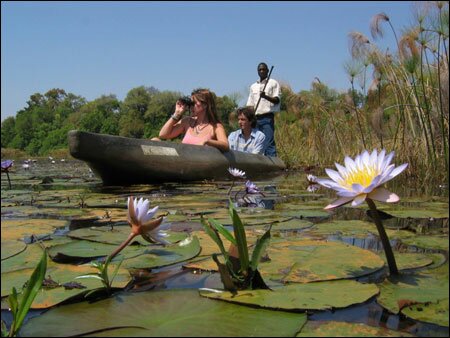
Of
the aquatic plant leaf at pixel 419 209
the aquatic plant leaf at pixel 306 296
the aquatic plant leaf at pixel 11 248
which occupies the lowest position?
the aquatic plant leaf at pixel 11 248

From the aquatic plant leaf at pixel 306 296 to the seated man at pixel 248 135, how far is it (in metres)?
5.21

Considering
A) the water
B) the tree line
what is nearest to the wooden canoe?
the water

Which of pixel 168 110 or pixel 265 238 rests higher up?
pixel 168 110

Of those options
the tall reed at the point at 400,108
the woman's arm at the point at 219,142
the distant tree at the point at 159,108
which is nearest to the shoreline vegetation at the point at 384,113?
the tall reed at the point at 400,108

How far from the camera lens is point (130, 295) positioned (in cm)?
106

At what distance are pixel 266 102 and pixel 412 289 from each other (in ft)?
20.7

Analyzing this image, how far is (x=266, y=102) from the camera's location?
723 cm

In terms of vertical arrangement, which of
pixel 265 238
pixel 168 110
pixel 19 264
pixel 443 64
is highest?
pixel 168 110

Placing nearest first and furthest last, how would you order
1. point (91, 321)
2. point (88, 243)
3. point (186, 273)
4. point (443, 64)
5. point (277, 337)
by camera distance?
point (277, 337)
point (91, 321)
point (186, 273)
point (88, 243)
point (443, 64)

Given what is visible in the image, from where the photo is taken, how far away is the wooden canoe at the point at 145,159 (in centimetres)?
418

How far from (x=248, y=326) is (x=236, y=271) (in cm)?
28

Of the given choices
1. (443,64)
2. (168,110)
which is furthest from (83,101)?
(443,64)

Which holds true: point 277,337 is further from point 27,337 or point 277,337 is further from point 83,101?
point 83,101

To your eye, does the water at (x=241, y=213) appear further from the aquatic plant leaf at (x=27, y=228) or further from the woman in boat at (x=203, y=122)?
the woman in boat at (x=203, y=122)
